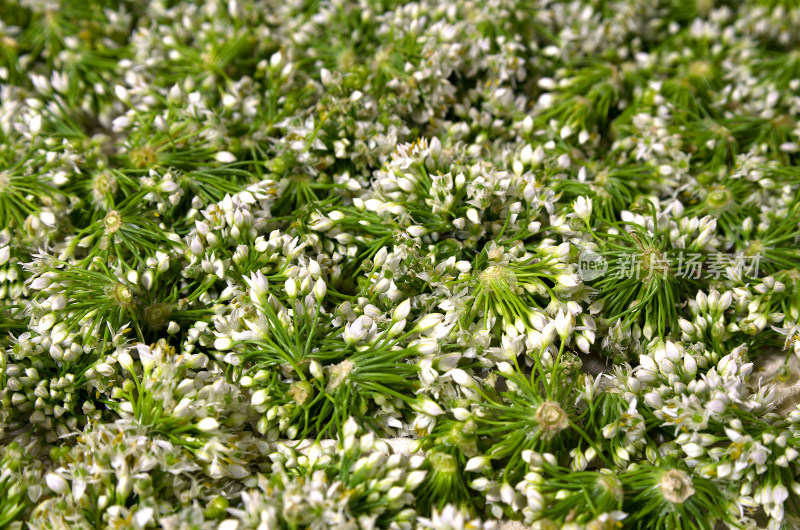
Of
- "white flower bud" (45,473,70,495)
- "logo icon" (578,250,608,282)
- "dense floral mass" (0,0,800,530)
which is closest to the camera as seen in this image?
"white flower bud" (45,473,70,495)

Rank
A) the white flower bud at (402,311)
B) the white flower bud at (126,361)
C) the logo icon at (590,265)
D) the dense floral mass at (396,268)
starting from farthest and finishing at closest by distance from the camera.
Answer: the logo icon at (590,265)
the white flower bud at (402,311)
the white flower bud at (126,361)
the dense floral mass at (396,268)

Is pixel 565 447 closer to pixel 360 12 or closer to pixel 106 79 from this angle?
pixel 360 12

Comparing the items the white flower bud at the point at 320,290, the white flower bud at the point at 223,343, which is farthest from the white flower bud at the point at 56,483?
the white flower bud at the point at 320,290

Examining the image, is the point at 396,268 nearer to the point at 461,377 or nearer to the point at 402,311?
the point at 402,311

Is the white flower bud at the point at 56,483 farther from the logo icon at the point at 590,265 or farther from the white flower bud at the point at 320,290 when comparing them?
the logo icon at the point at 590,265

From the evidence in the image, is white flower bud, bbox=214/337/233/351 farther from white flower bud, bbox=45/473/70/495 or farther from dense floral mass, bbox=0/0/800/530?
white flower bud, bbox=45/473/70/495

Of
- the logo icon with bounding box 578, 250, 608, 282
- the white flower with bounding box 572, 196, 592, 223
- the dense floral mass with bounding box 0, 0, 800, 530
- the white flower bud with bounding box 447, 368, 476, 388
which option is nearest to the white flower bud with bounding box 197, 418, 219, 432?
the dense floral mass with bounding box 0, 0, 800, 530
